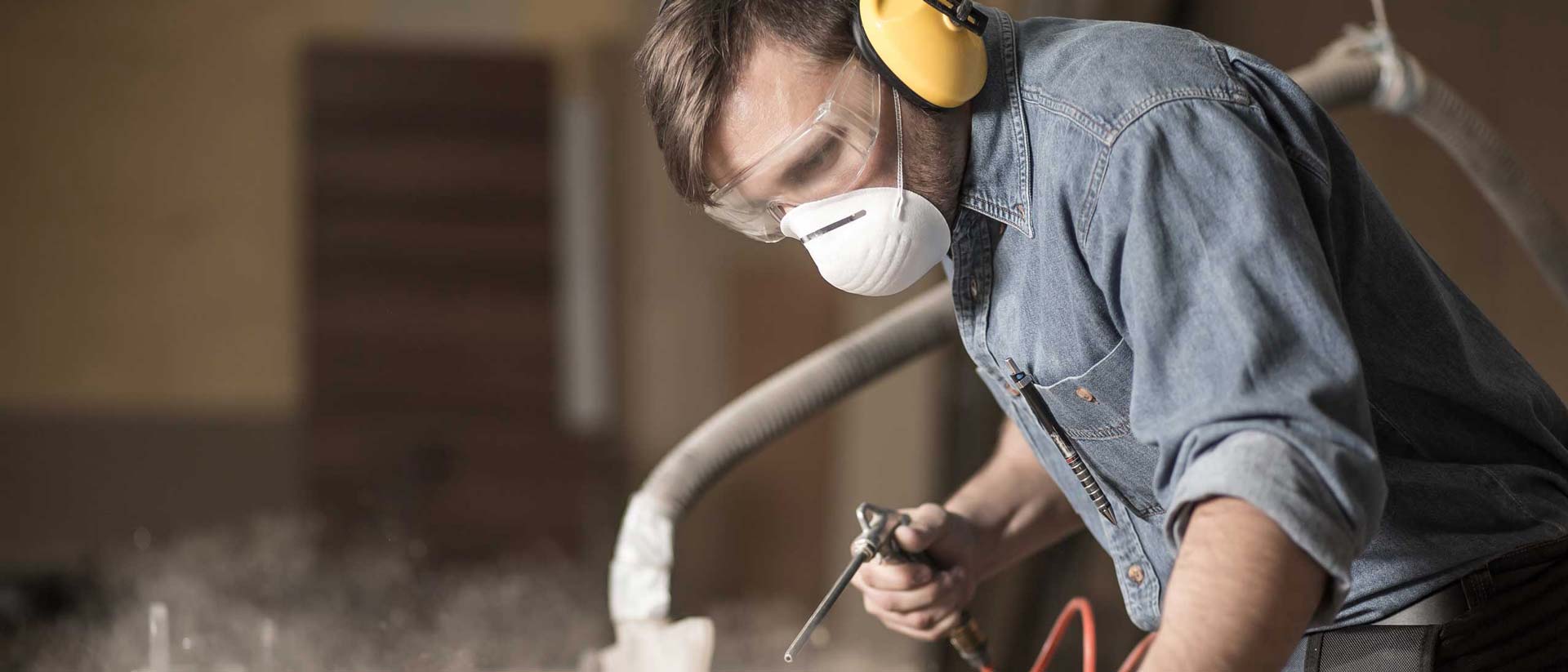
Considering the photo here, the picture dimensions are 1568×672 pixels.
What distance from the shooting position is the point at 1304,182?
69cm

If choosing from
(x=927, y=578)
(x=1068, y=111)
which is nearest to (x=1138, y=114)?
(x=1068, y=111)

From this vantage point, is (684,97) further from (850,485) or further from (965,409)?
(850,485)

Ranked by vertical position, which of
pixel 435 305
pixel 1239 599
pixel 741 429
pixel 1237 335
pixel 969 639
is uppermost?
pixel 1237 335

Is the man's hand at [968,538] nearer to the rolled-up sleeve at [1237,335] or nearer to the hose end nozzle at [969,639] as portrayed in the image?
the hose end nozzle at [969,639]

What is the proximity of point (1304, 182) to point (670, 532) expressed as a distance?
842 mm

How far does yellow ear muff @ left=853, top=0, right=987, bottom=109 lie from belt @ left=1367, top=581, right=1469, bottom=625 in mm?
457

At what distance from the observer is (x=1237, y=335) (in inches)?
23.4

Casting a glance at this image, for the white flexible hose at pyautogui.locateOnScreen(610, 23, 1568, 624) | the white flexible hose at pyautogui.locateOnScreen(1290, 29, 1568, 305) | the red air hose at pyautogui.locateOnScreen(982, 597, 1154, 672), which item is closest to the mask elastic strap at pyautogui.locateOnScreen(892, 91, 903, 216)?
the red air hose at pyautogui.locateOnScreen(982, 597, 1154, 672)

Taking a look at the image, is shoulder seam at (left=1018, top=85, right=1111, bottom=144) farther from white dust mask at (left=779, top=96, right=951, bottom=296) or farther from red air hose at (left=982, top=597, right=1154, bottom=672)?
red air hose at (left=982, top=597, right=1154, bottom=672)

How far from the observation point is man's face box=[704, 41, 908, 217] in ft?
2.55

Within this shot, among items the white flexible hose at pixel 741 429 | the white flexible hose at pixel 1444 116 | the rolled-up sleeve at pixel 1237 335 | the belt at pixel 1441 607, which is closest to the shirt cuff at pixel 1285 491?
the rolled-up sleeve at pixel 1237 335

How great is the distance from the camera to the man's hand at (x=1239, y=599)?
1.90 feet

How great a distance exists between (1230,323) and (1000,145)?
0.22 metres

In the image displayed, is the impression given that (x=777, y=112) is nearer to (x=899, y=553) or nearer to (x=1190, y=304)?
(x=1190, y=304)
